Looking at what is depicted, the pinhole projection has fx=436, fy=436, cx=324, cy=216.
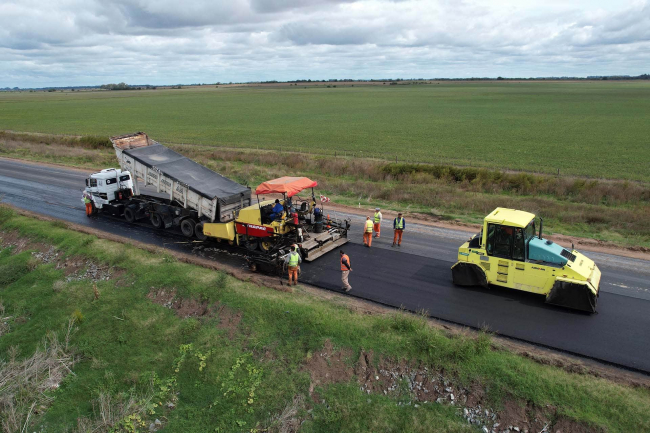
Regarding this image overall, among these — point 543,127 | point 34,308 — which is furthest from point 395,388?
point 543,127

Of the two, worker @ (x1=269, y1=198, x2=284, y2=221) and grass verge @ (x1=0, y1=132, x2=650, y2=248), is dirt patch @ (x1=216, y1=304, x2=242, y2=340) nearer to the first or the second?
worker @ (x1=269, y1=198, x2=284, y2=221)

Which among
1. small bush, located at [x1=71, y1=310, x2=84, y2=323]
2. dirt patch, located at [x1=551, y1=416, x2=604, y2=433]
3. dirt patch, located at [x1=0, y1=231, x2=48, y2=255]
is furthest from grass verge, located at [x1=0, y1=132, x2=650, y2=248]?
small bush, located at [x1=71, y1=310, x2=84, y2=323]

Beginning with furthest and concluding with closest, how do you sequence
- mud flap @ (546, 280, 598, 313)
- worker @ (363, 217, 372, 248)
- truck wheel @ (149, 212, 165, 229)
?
truck wheel @ (149, 212, 165, 229) → worker @ (363, 217, 372, 248) → mud flap @ (546, 280, 598, 313)

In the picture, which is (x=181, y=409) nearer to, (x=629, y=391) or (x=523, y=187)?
(x=629, y=391)

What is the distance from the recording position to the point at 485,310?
11.8 meters

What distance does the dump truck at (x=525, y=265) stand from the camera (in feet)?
37.2

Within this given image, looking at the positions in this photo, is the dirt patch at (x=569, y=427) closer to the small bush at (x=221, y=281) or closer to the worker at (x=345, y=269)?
the worker at (x=345, y=269)

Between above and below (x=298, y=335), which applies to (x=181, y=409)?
below

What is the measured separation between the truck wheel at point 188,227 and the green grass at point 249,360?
153 inches

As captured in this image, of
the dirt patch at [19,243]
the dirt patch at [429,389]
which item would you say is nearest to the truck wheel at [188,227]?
the dirt patch at [19,243]

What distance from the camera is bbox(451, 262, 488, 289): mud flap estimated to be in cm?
1273

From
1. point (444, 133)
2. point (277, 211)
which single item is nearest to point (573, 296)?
point (277, 211)

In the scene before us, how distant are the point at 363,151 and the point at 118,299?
32.3 meters

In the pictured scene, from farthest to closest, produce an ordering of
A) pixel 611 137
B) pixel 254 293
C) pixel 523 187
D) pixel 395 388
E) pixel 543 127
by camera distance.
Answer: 1. pixel 543 127
2. pixel 611 137
3. pixel 523 187
4. pixel 254 293
5. pixel 395 388
